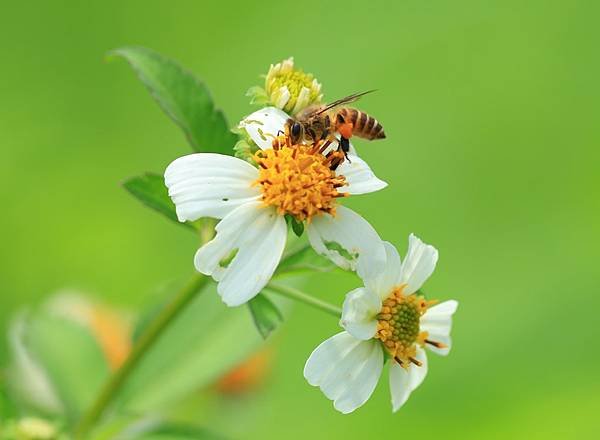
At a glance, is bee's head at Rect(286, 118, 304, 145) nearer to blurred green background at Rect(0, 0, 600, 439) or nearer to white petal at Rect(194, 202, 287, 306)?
white petal at Rect(194, 202, 287, 306)

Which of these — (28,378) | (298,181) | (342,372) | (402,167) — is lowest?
(28,378)

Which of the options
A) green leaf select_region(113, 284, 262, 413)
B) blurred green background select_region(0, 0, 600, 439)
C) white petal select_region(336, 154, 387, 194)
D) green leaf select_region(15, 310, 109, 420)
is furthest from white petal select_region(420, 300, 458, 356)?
blurred green background select_region(0, 0, 600, 439)

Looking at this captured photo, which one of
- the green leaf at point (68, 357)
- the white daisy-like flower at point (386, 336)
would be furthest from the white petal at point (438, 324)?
the green leaf at point (68, 357)

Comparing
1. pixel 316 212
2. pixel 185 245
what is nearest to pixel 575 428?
pixel 185 245

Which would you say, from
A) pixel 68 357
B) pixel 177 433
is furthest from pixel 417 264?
pixel 68 357

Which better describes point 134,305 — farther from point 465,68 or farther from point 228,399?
point 465,68

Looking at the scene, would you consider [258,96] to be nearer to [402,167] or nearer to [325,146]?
[325,146]
